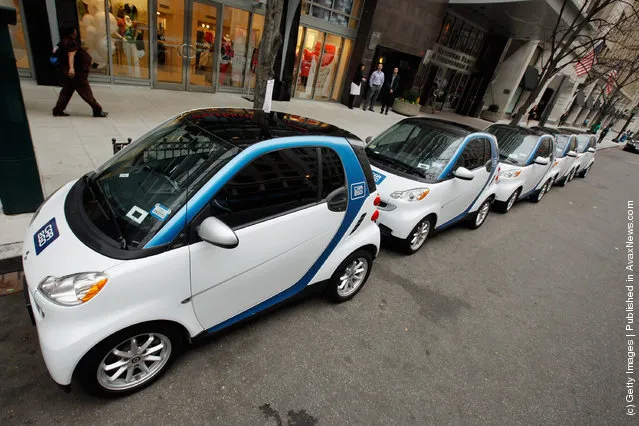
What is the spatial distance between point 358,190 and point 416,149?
241 cm

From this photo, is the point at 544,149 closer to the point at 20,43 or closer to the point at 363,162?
the point at 363,162

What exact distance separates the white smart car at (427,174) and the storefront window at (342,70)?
10673mm

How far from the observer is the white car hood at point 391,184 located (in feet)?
15.1

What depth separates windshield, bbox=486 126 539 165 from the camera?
23.9ft

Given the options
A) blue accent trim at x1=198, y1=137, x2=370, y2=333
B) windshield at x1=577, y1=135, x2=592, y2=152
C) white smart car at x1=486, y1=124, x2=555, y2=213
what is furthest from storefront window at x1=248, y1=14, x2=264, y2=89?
windshield at x1=577, y1=135, x2=592, y2=152

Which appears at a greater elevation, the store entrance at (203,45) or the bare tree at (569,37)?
the bare tree at (569,37)

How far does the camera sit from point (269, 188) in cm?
252

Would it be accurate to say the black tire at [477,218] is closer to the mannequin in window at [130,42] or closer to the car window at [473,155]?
the car window at [473,155]

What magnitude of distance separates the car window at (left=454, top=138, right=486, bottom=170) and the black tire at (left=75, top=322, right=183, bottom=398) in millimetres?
4319

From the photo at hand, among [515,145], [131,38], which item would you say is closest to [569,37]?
[515,145]

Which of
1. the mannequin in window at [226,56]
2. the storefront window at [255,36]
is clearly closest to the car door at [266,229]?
the storefront window at [255,36]

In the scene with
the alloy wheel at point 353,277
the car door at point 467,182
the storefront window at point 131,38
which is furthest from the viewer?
the storefront window at point 131,38

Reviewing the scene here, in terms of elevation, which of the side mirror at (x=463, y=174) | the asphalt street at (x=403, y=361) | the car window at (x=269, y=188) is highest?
the car window at (x=269, y=188)

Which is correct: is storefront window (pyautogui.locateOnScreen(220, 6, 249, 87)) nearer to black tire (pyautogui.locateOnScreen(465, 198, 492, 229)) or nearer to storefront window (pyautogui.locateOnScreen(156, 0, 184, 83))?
storefront window (pyautogui.locateOnScreen(156, 0, 184, 83))
